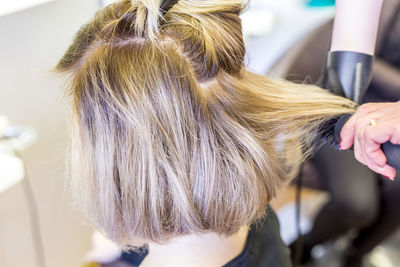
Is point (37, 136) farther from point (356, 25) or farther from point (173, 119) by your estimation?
point (356, 25)

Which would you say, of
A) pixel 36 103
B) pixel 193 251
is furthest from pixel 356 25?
pixel 36 103

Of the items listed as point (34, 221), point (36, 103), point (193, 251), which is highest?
point (36, 103)

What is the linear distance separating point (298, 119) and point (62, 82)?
39cm

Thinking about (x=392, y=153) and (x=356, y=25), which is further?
(x=356, y=25)

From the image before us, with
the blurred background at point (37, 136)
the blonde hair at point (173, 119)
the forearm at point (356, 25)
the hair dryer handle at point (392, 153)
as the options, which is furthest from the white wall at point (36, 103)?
the hair dryer handle at point (392, 153)

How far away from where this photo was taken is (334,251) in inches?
64.2

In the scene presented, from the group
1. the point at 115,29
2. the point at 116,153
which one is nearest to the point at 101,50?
the point at 115,29

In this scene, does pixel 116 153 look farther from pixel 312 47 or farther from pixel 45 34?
pixel 312 47

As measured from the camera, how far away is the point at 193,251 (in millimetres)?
730

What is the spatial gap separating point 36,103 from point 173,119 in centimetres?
58

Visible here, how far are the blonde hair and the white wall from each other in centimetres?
30

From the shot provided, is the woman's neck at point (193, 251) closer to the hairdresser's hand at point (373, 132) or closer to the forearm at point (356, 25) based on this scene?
the hairdresser's hand at point (373, 132)

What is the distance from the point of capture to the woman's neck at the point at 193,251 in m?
0.72

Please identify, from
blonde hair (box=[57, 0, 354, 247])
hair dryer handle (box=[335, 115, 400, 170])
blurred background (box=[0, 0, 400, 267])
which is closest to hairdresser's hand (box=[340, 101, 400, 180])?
hair dryer handle (box=[335, 115, 400, 170])
